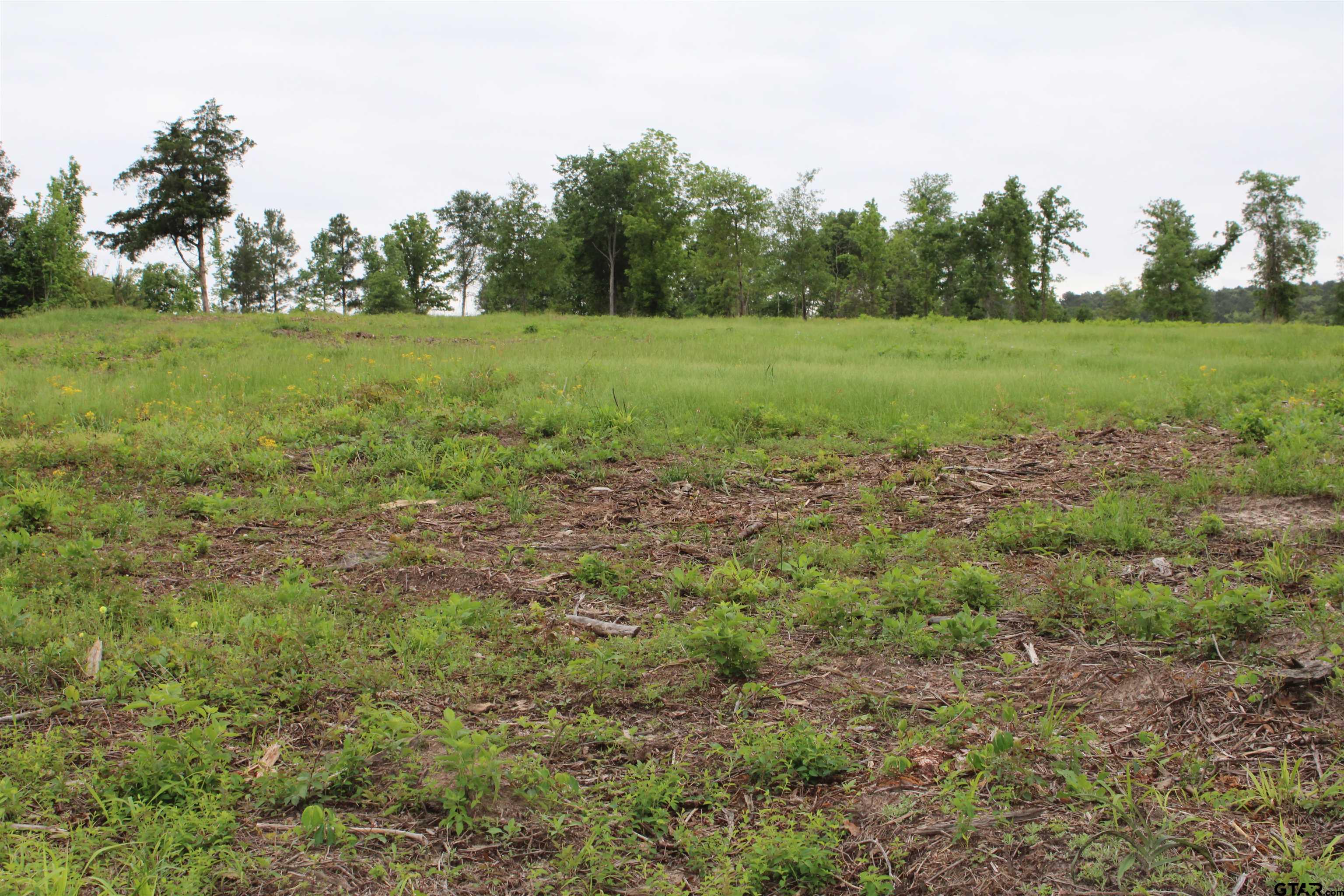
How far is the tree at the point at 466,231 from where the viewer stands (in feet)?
180

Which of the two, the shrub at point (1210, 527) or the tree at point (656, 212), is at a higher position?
the tree at point (656, 212)

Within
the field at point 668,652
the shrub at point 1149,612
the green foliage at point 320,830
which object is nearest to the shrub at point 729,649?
the field at point 668,652

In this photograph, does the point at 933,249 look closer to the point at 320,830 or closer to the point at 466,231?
the point at 466,231

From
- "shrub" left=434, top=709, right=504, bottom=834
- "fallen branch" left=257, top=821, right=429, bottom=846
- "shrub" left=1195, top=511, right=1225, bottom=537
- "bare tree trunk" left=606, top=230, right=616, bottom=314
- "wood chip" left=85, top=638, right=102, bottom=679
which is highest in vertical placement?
"bare tree trunk" left=606, top=230, right=616, bottom=314

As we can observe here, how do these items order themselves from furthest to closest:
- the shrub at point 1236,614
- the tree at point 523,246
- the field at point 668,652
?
the tree at point 523,246 < the shrub at point 1236,614 < the field at point 668,652

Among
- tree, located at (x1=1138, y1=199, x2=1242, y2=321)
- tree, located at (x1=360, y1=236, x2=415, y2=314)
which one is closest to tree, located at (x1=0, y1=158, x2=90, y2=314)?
tree, located at (x1=360, y1=236, x2=415, y2=314)

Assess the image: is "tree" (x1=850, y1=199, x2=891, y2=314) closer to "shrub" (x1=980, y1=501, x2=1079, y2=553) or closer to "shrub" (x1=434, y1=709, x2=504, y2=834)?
"shrub" (x1=980, y1=501, x2=1079, y2=553)

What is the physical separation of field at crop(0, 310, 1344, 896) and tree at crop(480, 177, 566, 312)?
34.7m

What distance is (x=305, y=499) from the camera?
6.62 meters

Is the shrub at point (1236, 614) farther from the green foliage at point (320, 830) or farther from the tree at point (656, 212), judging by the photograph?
the tree at point (656, 212)

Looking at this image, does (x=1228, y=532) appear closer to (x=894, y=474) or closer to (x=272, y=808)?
(x=894, y=474)

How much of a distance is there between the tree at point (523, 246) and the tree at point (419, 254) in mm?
13750

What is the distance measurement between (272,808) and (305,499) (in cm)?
427

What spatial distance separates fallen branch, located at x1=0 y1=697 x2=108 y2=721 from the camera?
130 inches
